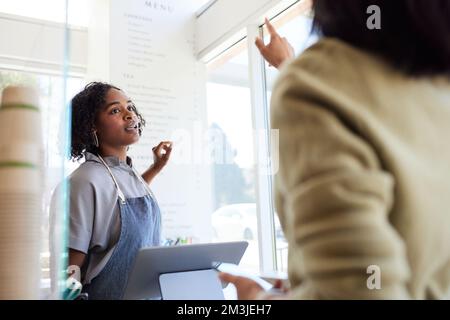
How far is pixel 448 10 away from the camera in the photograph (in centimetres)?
43

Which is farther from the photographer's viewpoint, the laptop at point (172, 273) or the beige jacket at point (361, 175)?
the laptop at point (172, 273)

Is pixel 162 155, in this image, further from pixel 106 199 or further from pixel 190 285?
pixel 190 285

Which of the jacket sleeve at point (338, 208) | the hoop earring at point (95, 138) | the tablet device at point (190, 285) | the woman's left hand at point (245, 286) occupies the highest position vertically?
the hoop earring at point (95, 138)

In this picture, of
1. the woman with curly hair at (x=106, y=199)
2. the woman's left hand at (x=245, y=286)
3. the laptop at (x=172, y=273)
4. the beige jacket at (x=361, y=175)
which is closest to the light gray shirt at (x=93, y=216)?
the woman with curly hair at (x=106, y=199)

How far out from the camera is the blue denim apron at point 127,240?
0.94 m

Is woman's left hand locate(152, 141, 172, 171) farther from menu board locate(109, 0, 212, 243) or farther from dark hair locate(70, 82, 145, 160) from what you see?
menu board locate(109, 0, 212, 243)

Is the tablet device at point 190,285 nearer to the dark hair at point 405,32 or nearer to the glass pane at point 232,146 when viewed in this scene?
the dark hair at point 405,32

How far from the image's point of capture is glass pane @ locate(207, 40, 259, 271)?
2.17 m

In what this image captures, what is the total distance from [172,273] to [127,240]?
0.33m

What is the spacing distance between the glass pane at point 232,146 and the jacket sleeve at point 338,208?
1665mm

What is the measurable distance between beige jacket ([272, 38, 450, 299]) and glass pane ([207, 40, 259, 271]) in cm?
165

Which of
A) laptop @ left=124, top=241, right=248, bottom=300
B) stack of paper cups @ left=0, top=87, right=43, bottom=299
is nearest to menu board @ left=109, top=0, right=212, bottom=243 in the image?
laptop @ left=124, top=241, right=248, bottom=300

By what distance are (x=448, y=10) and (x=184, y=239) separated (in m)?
2.01
